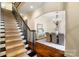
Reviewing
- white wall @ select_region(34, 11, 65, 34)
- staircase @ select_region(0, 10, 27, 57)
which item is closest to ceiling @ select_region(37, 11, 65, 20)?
white wall @ select_region(34, 11, 65, 34)

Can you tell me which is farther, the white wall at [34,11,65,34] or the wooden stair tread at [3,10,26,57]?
the wooden stair tread at [3,10,26,57]

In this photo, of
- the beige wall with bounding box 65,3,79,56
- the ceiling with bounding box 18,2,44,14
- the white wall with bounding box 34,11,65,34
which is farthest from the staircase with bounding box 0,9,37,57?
the beige wall with bounding box 65,3,79,56

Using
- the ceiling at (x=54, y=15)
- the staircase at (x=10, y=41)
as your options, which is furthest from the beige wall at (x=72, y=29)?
the staircase at (x=10, y=41)

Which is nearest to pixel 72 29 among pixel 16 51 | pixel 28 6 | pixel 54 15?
pixel 54 15

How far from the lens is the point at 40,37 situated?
1.69 meters

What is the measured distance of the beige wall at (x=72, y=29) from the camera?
162cm

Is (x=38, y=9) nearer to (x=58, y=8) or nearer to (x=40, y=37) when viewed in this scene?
(x=58, y=8)

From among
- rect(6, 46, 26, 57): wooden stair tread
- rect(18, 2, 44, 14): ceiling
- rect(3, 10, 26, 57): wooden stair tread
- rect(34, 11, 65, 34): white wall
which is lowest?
rect(6, 46, 26, 57): wooden stair tread

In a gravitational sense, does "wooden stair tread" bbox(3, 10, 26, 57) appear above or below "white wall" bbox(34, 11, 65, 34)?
below

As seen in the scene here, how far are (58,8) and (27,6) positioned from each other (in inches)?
22.9

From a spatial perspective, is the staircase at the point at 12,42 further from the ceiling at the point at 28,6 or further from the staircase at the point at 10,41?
the ceiling at the point at 28,6

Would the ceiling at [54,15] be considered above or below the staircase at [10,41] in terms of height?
above

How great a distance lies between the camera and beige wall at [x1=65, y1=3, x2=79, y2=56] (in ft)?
5.31

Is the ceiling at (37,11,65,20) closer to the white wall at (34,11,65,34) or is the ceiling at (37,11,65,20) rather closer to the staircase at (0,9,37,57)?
the white wall at (34,11,65,34)
